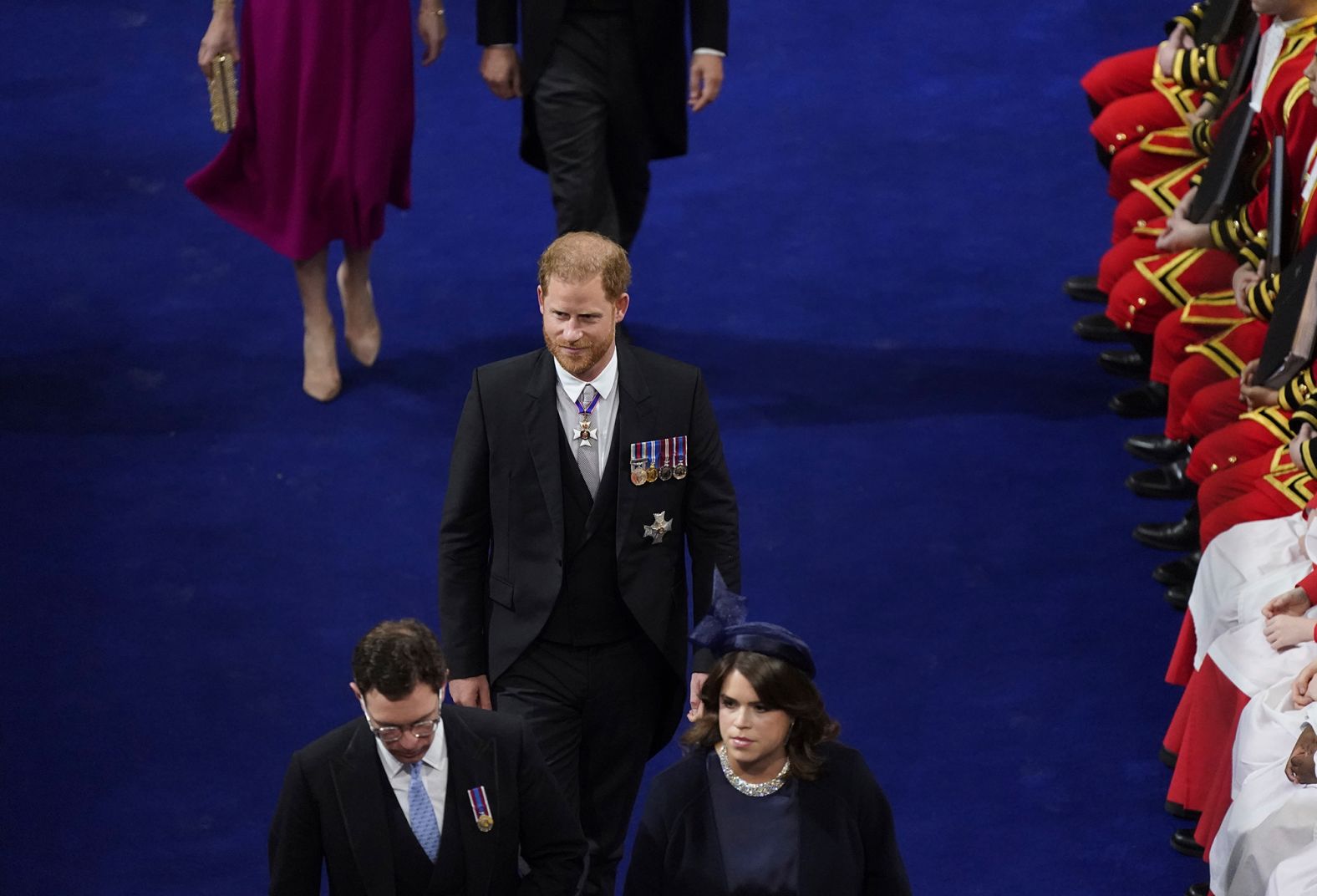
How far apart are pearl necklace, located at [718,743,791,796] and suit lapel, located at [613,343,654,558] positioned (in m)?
0.70

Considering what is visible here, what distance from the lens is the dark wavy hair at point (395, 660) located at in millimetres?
3719

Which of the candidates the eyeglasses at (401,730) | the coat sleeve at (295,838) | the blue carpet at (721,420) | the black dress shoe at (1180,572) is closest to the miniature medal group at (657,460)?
the eyeglasses at (401,730)

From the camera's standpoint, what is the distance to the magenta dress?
6.75 metres

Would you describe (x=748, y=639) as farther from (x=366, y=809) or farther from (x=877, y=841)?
(x=366, y=809)

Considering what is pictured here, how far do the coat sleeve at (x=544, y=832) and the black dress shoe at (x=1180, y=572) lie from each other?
105 inches

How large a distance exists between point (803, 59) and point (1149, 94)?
89.7 inches

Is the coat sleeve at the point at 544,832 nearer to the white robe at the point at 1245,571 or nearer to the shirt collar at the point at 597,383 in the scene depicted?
the shirt collar at the point at 597,383

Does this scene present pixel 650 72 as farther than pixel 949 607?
Yes

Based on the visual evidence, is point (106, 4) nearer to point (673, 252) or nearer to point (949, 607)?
point (673, 252)

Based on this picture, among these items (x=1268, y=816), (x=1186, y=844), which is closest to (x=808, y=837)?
(x=1268, y=816)

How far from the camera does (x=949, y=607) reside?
6246 mm

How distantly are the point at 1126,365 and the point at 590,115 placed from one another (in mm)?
1954

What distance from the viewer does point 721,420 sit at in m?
7.15

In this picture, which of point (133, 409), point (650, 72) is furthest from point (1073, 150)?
point (133, 409)
